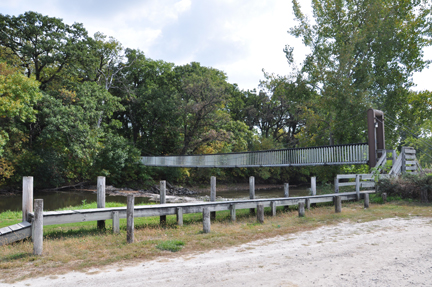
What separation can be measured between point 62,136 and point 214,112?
13.5 meters

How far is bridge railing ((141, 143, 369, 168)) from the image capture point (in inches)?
535

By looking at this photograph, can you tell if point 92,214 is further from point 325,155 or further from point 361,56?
point 361,56

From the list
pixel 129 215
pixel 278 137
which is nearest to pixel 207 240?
pixel 129 215

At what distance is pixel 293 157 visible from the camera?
15883 mm

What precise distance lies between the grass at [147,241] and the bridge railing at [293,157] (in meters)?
4.06

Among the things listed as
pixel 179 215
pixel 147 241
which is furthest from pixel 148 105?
pixel 147 241

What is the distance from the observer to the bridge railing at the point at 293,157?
1358 centimetres

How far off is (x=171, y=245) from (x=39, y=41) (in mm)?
21388

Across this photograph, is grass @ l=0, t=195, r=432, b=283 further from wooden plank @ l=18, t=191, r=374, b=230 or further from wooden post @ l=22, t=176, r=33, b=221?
wooden post @ l=22, t=176, r=33, b=221

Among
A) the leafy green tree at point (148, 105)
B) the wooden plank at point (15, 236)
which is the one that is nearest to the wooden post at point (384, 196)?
the wooden plank at point (15, 236)

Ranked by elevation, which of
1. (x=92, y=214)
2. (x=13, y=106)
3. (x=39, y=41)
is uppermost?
(x=39, y=41)

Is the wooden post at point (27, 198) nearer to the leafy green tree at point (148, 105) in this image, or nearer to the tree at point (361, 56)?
the tree at point (361, 56)

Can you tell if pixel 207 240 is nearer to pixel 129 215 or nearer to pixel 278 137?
pixel 129 215

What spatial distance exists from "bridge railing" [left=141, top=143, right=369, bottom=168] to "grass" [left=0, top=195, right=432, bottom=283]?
4.06 meters
